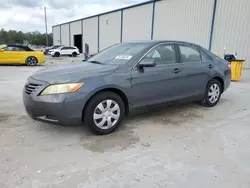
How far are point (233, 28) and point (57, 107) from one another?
14.4 meters

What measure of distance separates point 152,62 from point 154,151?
1424 millimetres

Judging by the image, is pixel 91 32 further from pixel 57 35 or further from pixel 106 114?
pixel 106 114

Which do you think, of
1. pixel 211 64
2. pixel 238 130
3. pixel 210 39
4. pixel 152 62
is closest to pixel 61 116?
pixel 152 62

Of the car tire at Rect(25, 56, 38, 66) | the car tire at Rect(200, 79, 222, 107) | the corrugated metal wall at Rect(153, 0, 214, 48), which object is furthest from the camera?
the corrugated metal wall at Rect(153, 0, 214, 48)

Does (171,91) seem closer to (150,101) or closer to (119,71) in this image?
(150,101)

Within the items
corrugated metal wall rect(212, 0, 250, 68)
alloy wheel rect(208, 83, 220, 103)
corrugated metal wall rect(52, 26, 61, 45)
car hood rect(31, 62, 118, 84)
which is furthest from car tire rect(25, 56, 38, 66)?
corrugated metal wall rect(52, 26, 61, 45)

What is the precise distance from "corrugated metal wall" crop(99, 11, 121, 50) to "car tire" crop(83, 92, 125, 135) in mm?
24185

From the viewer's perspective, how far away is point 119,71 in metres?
3.52

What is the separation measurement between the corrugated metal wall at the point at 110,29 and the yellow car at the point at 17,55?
45.9ft

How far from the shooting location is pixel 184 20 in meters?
17.7

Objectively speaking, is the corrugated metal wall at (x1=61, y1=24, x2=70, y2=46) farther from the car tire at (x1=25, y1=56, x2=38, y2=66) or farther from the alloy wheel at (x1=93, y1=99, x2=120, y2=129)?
the alloy wheel at (x1=93, y1=99, x2=120, y2=129)

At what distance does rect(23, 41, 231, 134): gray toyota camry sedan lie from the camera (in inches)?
124

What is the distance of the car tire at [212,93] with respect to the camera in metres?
4.94

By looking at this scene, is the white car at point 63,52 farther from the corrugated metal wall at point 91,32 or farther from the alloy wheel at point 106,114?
the alloy wheel at point 106,114
